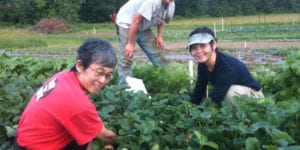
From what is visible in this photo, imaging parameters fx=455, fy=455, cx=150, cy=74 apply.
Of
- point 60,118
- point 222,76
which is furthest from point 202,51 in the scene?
point 60,118

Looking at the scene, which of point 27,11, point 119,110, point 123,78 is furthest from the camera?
point 27,11

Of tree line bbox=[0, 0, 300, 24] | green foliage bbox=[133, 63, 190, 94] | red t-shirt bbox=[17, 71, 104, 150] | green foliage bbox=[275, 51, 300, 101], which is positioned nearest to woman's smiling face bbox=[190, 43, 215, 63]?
green foliage bbox=[275, 51, 300, 101]

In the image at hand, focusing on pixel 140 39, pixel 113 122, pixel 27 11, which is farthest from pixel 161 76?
pixel 27 11

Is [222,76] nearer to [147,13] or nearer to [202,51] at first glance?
[202,51]

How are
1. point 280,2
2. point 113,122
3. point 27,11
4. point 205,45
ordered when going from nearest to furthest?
point 113,122 → point 205,45 → point 27,11 → point 280,2

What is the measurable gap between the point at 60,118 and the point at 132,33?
9.82 ft

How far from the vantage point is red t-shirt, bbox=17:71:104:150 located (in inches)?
89.6

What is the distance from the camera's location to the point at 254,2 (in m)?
57.9

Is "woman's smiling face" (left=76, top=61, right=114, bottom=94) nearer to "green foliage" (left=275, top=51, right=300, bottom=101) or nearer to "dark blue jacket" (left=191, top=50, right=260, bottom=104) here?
"dark blue jacket" (left=191, top=50, right=260, bottom=104)

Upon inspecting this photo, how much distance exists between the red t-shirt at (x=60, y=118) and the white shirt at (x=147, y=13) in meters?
2.78

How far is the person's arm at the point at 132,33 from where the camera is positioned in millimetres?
5125

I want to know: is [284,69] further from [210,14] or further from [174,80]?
[210,14]

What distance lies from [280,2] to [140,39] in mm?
56524

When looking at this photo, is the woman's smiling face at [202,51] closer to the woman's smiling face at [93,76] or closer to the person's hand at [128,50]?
the woman's smiling face at [93,76]
